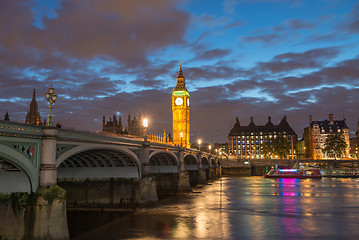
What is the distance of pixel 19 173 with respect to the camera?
23875mm

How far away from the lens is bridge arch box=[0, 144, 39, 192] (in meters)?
20.0

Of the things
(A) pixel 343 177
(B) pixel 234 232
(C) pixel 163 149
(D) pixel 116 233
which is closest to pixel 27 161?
(D) pixel 116 233

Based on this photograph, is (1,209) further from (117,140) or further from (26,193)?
(117,140)

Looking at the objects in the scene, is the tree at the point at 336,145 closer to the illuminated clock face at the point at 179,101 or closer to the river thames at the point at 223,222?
the illuminated clock face at the point at 179,101

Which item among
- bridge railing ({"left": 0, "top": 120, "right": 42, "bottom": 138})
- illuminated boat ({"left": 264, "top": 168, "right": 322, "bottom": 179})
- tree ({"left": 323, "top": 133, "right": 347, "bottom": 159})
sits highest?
tree ({"left": 323, "top": 133, "right": 347, "bottom": 159})

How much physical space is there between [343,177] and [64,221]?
119456 millimetres

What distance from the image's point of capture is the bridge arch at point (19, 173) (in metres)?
20.0

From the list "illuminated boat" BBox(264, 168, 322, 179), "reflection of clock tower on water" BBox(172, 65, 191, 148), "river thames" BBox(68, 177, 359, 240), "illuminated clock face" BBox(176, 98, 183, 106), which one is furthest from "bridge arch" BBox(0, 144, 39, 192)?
"illuminated clock face" BBox(176, 98, 183, 106)

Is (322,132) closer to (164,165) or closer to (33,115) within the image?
(164,165)

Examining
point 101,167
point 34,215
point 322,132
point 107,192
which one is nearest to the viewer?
point 34,215

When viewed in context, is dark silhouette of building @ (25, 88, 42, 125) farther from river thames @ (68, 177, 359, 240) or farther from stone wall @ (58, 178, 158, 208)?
river thames @ (68, 177, 359, 240)

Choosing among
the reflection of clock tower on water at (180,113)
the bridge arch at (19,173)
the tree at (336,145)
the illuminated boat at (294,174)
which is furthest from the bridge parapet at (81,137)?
the tree at (336,145)

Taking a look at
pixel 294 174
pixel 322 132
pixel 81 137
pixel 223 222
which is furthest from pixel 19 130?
pixel 322 132

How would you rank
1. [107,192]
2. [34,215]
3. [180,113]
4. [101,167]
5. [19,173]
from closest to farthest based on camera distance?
[34,215]
[19,173]
[107,192]
[101,167]
[180,113]
